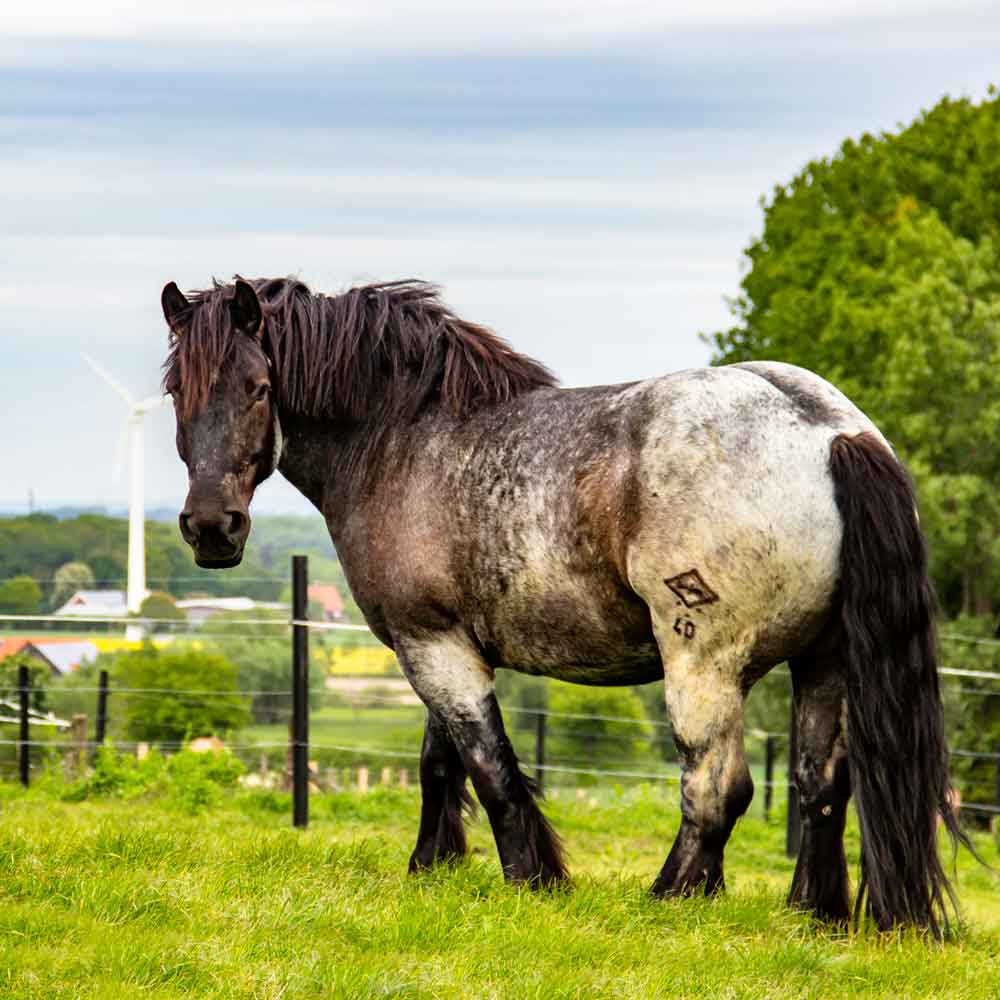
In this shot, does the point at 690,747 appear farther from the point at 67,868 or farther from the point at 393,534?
the point at 67,868

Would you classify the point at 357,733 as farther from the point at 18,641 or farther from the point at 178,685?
the point at 18,641

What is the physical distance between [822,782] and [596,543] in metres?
1.21

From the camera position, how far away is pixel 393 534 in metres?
5.85

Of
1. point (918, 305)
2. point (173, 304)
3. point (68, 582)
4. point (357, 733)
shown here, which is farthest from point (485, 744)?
point (357, 733)

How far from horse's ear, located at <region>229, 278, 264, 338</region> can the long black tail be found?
221 cm

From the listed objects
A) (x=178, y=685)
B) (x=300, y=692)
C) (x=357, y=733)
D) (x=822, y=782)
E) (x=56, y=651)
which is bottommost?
(x=357, y=733)

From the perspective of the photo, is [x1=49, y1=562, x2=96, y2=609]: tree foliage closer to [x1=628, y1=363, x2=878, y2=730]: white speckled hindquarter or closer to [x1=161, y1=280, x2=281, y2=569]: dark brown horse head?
[x1=161, y1=280, x2=281, y2=569]: dark brown horse head

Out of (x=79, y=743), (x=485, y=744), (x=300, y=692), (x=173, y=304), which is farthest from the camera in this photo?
(x=79, y=743)

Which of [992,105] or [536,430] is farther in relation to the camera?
[992,105]

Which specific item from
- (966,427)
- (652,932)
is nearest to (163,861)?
(652,932)

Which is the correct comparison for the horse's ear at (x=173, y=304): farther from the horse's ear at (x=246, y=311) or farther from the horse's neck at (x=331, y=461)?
the horse's neck at (x=331, y=461)

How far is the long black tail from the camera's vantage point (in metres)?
5.06

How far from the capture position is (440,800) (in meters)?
6.25

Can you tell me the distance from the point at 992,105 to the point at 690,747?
88.4ft
